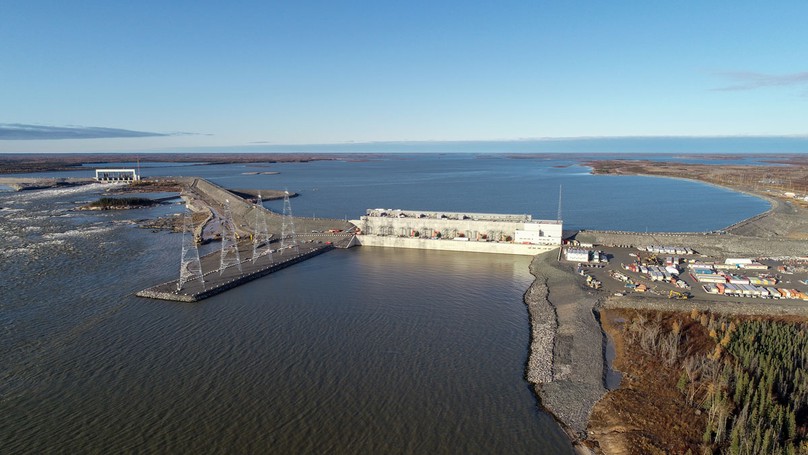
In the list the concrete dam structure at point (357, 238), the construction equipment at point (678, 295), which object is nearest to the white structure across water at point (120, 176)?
the concrete dam structure at point (357, 238)

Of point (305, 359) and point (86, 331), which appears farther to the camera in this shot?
point (86, 331)

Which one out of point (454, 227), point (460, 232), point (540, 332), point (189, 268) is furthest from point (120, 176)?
point (540, 332)

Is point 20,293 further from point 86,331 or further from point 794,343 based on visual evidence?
point 794,343

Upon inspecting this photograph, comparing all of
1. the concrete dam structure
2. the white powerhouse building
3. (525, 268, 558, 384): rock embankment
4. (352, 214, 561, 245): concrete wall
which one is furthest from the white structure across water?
(525, 268, 558, 384): rock embankment

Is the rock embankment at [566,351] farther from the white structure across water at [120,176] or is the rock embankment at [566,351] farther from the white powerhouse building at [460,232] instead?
the white structure across water at [120,176]

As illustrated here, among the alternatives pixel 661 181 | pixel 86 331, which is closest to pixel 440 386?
pixel 86 331

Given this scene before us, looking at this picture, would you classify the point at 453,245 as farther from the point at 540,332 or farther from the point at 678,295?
the point at 678,295

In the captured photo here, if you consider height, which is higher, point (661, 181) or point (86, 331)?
point (661, 181)
